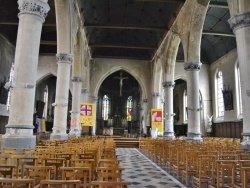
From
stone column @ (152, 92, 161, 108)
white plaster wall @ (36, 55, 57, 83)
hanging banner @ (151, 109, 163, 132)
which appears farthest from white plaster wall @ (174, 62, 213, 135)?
white plaster wall @ (36, 55, 57, 83)

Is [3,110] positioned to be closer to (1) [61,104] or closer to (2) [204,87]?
(1) [61,104]

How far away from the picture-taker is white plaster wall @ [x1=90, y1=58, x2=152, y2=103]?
28672mm

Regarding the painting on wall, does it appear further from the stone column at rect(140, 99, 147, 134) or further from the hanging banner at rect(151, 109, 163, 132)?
the stone column at rect(140, 99, 147, 134)

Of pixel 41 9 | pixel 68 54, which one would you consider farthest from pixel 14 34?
pixel 41 9

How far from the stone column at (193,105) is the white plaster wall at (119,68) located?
13.9m

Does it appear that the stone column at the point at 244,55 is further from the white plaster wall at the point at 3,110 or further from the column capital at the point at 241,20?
the white plaster wall at the point at 3,110

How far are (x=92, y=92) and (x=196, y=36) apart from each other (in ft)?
52.1

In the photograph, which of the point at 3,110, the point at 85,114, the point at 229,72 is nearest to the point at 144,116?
the point at 229,72

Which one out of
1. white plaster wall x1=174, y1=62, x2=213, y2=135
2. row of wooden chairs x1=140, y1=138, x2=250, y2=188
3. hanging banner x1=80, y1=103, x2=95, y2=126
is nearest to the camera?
row of wooden chairs x1=140, y1=138, x2=250, y2=188

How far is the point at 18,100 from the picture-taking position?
7977mm

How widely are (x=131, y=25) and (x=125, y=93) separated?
918 inches

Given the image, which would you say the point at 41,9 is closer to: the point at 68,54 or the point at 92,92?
the point at 68,54

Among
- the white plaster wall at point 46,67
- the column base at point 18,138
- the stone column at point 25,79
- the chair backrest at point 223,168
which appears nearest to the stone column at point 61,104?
the stone column at point 25,79

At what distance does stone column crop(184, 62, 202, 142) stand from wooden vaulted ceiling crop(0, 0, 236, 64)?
4846mm
